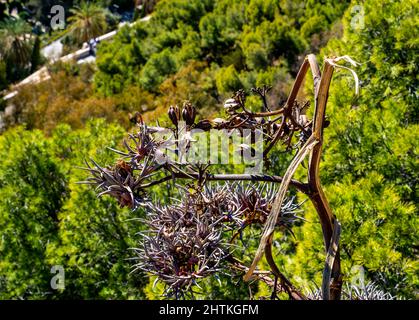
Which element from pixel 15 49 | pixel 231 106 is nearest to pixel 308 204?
pixel 231 106

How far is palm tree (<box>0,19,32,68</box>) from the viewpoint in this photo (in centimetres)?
4500

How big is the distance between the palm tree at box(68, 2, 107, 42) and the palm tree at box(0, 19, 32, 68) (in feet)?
13.9

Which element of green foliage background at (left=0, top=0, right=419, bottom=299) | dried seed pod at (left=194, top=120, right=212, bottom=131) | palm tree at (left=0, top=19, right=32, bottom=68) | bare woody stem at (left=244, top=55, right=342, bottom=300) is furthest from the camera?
palm tree at (left=0, top=19, right=32, bottom=68)

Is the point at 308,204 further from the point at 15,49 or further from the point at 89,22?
the point at 89,22

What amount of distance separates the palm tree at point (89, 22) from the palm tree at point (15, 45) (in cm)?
424

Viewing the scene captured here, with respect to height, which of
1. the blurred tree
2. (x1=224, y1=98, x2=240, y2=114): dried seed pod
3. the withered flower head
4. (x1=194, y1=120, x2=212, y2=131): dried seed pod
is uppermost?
(x1=224, y1=98, x2=240, y2=114): dried seed pod

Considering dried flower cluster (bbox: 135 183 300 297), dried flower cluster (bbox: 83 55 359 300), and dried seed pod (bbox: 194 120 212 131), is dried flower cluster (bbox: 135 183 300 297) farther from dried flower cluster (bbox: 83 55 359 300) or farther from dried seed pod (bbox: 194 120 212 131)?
dried seed pod (bbox: 194 120 212 131)

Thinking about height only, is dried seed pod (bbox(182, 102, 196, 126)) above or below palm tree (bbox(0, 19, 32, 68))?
above

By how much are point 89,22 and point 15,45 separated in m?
6.59

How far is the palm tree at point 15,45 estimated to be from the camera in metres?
45.0

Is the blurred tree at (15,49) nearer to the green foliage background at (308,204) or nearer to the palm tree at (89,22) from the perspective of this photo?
the palm tree at (89,22)

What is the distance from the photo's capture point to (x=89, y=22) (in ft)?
156

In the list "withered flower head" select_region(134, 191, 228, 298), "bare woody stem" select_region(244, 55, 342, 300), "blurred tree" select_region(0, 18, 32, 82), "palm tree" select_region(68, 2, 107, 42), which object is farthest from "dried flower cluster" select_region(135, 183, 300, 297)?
"palm tree" select_region(68, 2, 107, 42)
